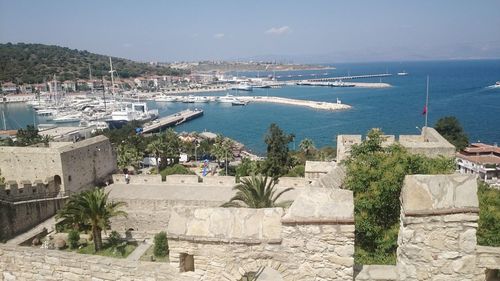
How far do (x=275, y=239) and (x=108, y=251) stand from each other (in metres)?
13.1

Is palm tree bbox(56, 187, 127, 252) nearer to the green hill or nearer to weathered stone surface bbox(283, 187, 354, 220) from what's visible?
weathered stone surface bbox(283, 187, 354, 220)

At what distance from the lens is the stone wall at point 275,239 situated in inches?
157

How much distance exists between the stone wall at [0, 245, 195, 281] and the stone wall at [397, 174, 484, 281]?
8.77 feet

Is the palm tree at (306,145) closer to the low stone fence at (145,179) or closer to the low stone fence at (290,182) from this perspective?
the low stone fence at (290,182)

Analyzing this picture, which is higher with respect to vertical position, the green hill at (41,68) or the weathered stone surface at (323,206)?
the green hill at (41,68)

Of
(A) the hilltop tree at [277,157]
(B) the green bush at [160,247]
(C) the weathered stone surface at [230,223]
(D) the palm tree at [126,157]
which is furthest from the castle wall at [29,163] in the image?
(C) the weathered stone surface at [230,223]

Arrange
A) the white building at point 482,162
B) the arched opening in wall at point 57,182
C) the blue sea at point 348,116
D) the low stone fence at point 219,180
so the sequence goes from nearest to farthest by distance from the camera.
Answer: the arched opening in wall at point 57,182, the low stone fence at point 219,180, the white building at point 482,162, the blue sea at point 348,116

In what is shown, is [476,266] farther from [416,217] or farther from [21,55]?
[21,55]

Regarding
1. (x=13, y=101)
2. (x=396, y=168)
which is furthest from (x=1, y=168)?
(x=13, y=101)

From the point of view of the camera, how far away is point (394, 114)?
8431 centimetres

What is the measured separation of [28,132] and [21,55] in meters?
125

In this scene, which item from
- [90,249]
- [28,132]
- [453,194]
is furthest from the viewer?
[28,132]

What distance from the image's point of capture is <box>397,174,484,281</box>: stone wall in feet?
12.7

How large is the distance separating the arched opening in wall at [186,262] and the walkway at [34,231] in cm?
1304
